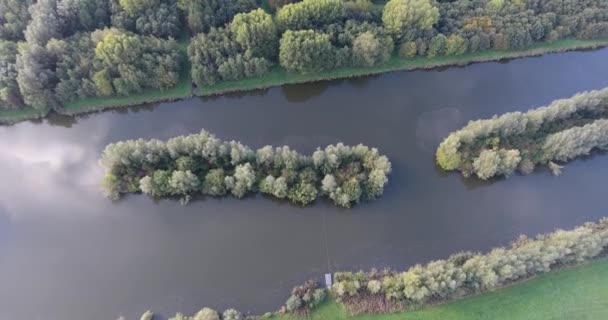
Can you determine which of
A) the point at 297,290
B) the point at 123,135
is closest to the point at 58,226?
the point at 123,135

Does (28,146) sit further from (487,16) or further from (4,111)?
(487,16)

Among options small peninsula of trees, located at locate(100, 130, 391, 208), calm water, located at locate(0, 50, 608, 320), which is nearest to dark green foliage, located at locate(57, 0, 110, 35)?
calm water, located at locate(0, 50, 608, 320)

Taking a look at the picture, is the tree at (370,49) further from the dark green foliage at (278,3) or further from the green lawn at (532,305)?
the green lawn at (532,305)

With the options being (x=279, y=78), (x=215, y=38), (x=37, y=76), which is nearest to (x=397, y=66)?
(x=279, y=78)

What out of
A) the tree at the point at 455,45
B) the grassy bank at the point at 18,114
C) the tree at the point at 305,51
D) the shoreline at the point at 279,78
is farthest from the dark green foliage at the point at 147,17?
the tree at the point at 455,45

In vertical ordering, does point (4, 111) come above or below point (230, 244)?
above

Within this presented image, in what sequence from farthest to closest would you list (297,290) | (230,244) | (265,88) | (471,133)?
(265,88) → (471,133) → (230,244) → (297,290)

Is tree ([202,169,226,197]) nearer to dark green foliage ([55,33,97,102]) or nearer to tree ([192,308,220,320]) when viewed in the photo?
tree ([192,308,220,320])
